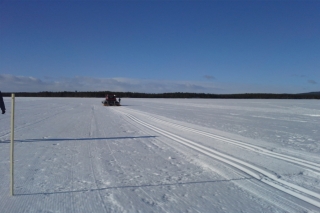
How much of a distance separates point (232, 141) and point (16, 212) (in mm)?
7829

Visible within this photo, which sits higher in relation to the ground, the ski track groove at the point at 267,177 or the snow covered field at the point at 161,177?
the ski track groove at the point at 267,177

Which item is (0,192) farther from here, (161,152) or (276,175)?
(276,175)

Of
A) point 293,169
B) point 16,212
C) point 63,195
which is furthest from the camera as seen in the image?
point 293,169

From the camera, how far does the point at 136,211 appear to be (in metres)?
4.23

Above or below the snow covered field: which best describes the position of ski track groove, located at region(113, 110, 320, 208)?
above

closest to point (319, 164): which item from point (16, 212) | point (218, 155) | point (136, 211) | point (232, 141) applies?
point (218, 155)

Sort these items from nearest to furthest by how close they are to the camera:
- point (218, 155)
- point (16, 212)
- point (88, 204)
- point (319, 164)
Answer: point (16, 212), point (88, 204), point (319, 164), point (218, 155)

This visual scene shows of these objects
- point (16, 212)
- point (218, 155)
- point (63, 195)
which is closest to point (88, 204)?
point (63, 195)

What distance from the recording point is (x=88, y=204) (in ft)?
14.6

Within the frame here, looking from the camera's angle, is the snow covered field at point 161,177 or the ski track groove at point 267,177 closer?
the snow covered field at point 161,177

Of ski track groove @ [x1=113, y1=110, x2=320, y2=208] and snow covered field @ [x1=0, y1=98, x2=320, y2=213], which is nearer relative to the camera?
snow covered field @ [x1=0, y1=98, x2=320, y2=213]

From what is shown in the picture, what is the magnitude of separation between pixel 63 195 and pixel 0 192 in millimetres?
1062

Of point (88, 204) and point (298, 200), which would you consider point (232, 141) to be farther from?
point (88, 204)

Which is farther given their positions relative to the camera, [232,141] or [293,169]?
[232,141]
